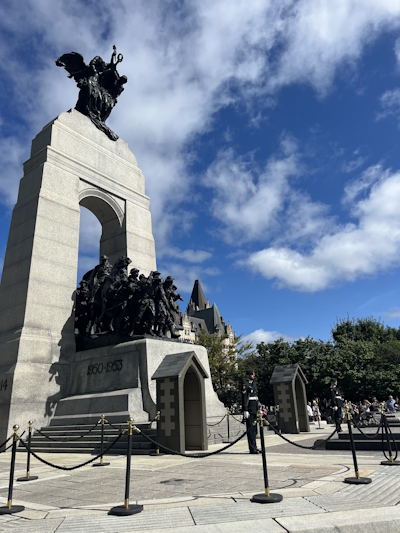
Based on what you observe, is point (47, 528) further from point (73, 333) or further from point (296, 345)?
point (296, 345)

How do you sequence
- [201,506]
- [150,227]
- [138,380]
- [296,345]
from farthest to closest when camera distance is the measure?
1. [296,345]
2. [150,227]
3. [138,380]
4. [201,506]

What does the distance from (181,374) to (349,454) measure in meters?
4.25

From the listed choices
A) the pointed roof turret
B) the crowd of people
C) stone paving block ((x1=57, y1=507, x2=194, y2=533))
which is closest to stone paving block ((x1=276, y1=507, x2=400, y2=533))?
stone paving block ((x1=57, y1=507, x2=194, y2=533))

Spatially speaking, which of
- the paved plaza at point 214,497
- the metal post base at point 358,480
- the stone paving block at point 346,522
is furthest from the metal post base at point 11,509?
the metal post base at point 358,480

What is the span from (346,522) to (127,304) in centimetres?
1259

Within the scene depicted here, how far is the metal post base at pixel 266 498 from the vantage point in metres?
4.67

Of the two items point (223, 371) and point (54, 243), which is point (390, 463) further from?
point (223, 371)

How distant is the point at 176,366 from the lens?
10.8 metres

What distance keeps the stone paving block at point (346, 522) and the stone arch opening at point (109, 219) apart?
1848 cm

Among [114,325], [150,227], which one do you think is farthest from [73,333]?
[150,227]

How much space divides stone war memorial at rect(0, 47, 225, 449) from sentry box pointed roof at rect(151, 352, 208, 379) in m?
0.04

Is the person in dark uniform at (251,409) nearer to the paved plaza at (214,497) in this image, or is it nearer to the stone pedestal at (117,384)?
the paved plaza at (214,497)

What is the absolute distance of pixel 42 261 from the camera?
701 inches

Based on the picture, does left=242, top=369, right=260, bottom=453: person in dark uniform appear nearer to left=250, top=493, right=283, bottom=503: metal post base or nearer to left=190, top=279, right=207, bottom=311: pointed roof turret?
left=250, top=493, right=283, bottom=503: metal post base
